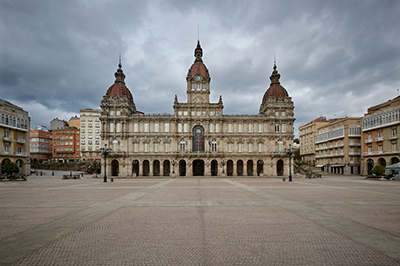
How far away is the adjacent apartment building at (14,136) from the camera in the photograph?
5679 centimetres

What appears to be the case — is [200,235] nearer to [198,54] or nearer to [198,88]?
[198,88]

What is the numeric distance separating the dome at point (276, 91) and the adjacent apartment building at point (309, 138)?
25891mm

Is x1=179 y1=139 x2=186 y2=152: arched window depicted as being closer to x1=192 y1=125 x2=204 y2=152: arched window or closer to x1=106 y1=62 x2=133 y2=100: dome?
x1=192 y1=125 x2=204 y2=152: arched window

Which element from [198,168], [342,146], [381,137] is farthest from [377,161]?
[198,168]

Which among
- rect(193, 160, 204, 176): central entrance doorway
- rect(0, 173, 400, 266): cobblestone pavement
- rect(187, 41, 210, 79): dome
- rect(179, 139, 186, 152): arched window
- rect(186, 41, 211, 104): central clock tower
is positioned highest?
rect(187, 41, 210, 79): dome

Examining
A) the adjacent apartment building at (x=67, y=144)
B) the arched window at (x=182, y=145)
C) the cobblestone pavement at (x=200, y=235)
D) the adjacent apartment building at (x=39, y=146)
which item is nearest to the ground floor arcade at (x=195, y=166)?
the arched window at (x=182, y=145)

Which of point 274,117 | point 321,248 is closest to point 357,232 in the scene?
point 321,248

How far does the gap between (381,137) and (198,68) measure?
46.4 m

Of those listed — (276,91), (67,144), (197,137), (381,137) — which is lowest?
(67,144)

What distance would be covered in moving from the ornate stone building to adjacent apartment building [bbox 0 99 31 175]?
19.1 metres

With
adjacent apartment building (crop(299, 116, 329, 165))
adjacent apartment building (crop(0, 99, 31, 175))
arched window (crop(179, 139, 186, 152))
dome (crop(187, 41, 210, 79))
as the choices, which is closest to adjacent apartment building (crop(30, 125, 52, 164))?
adjacent apartment building (crop(0, 99, 31, 175))

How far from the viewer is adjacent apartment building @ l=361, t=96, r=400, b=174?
54094 mm

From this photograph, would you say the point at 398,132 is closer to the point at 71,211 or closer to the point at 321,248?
the point at 321,248

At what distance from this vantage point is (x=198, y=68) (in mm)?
67812
